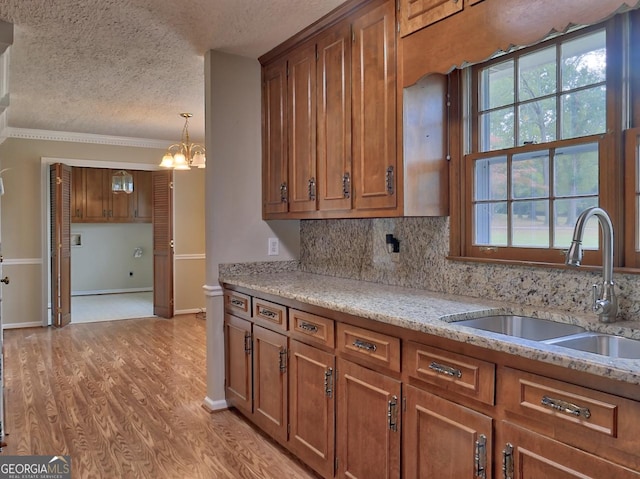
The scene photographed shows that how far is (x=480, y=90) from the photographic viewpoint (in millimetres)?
2305

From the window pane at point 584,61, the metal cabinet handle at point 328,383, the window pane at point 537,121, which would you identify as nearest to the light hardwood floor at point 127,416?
the metal cabinet handle at point 328,383

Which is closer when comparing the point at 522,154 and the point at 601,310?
the point at 601,310

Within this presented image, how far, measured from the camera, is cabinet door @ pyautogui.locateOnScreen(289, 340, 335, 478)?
87.1 inches

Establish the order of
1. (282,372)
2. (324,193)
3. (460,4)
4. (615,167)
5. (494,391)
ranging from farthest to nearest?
1. (324,193)
2. (282,372)
3. (460,4)
4. (615,167)
5. (494,391)

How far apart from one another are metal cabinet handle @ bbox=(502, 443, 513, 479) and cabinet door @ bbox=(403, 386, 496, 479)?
50mm

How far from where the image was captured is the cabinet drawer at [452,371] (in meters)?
1.48

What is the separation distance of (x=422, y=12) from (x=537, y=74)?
1.86 ft

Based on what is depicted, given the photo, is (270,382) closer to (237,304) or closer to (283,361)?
(283,361)

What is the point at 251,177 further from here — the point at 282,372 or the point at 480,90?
the point at 480,90

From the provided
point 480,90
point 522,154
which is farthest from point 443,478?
point 480,90

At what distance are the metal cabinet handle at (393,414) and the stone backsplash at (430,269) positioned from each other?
681 millimetres

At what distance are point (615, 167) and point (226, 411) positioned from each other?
2.67 m

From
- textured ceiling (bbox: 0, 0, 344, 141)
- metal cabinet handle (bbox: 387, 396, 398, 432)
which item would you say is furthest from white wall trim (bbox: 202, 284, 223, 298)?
metal cabinet handle (bbox: 387, 396, 398, 432)

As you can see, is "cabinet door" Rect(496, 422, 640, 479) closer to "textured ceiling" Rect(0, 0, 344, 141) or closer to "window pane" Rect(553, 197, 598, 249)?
"window pane" Rect(553, 197, 598, 249)
